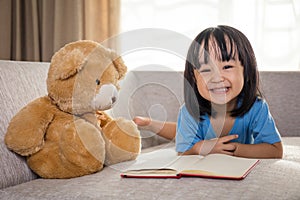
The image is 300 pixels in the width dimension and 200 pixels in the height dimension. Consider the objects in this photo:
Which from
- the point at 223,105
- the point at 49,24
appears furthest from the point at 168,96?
the point at 49,24

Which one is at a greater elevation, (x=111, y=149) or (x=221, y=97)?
(x=221, y=97)

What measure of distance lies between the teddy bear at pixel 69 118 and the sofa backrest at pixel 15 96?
3 centimetres

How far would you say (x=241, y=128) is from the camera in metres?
1.47

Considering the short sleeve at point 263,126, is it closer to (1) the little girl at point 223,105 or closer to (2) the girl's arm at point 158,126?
(1) the little girl at point 223,105

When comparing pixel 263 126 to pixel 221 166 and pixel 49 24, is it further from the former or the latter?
pixel 49 24

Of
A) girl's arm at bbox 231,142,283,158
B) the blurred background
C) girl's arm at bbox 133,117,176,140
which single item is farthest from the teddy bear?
the blurred background

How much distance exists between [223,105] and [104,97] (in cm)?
39

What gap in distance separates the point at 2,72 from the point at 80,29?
1.55 meters

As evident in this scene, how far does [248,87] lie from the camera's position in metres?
1.48

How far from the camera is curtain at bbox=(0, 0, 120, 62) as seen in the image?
9.25ft

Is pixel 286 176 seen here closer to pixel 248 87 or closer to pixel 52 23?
pixel 248 87

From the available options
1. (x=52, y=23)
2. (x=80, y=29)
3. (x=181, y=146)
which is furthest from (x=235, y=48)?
(x=52, y=23)

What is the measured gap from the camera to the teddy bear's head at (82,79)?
3.95 feet

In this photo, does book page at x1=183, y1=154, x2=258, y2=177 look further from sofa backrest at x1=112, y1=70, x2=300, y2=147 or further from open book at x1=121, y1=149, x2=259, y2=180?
sofa backrest at x1=112, y1=70, x2=300, y2=147
